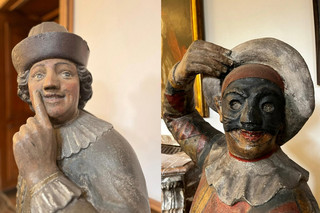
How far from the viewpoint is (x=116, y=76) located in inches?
69.2

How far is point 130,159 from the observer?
91 cm

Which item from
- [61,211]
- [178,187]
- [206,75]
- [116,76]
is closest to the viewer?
[61,211]

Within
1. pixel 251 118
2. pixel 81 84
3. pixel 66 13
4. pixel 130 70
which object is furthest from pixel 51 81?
pixel 66 13

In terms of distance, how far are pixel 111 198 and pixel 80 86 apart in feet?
1.16

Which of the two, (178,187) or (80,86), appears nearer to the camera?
(80,86)

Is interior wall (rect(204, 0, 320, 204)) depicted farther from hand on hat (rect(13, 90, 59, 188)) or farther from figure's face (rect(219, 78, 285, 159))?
hand on hat (rect(13, 90, 59, 188))

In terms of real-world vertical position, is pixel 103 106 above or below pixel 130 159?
above

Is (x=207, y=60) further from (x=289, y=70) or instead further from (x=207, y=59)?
(x=289, y=70)

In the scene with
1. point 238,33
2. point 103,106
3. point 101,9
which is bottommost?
point 103,106

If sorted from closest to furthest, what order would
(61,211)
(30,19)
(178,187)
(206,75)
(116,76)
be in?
(61,211) → (206,75) → (30,19) → (178,187) → (116,76)

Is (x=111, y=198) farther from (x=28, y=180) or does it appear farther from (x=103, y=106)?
(x=103, y=106)

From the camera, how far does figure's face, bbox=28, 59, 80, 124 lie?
853 mm

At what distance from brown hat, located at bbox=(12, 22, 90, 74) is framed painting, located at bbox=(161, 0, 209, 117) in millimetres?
882

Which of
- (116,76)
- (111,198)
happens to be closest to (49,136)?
(111,198)
